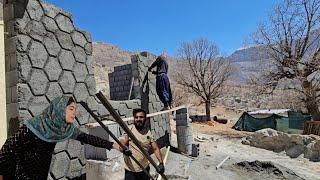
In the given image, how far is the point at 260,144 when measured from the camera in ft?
45.9

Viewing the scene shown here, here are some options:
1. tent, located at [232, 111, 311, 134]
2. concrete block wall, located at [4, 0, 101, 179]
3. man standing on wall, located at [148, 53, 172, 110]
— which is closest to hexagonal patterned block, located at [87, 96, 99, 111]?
concrete block wall, located at [4, 0, 101, 179]

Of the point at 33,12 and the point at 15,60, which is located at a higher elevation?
the point at 33,12

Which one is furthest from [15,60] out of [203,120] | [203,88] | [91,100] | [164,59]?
[203,88]

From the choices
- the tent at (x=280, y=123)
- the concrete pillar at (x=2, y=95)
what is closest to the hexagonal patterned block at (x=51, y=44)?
the concrete pillar at (x=2, y=95)

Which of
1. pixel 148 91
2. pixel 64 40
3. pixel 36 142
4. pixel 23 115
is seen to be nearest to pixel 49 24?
pixel 64 40

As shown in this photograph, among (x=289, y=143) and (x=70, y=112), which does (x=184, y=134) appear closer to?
(x=70, y=112)

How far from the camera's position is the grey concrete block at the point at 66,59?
3918 mm

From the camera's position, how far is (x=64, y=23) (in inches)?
157

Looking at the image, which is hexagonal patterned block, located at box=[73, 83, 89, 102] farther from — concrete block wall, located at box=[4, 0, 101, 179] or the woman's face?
the woman's face

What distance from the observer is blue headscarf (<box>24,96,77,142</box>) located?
2348mm

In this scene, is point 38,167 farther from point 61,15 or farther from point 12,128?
point 61,15

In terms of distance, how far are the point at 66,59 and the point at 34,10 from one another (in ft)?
2.29

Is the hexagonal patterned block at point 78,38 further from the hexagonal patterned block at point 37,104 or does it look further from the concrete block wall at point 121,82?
the concrete block wall at point 121,82

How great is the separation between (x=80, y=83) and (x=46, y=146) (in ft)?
5.96
